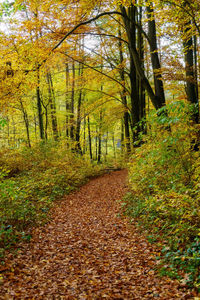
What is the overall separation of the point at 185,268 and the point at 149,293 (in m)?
0.73

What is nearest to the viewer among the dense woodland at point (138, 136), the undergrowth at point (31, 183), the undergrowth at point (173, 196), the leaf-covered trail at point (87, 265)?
the leaf-covered trail at point (87, 265)

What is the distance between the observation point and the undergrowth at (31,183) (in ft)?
19.5

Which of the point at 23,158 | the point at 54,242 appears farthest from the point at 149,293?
the point at 23,158

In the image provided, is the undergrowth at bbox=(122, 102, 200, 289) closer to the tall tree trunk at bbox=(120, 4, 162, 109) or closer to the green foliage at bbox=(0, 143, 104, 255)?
the tall tree trunk at bbox=(120, 4, 162, 109)

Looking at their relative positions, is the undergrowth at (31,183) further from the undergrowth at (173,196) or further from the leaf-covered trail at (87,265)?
the undergrowth at (173,196)

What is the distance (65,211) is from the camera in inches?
339

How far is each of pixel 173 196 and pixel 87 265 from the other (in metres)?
2.38

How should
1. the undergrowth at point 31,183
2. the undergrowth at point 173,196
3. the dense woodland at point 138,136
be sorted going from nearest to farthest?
the undergrowth at point 173,196, the dense woodland at point 138,136, the undergrowth at point 31,183

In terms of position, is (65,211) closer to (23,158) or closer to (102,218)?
(102,218)

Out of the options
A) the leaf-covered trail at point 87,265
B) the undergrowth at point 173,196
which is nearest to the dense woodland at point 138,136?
the undergrowth at point 173,196

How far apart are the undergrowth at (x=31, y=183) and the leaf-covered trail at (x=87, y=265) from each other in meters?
0.54

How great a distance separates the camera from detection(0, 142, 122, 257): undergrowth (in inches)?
235

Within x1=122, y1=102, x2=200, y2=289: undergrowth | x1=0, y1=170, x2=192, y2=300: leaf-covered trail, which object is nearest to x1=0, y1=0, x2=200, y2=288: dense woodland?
x1=122, y1=102, x2=200, y2=289: undergrowth

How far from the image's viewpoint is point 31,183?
33.2ft
